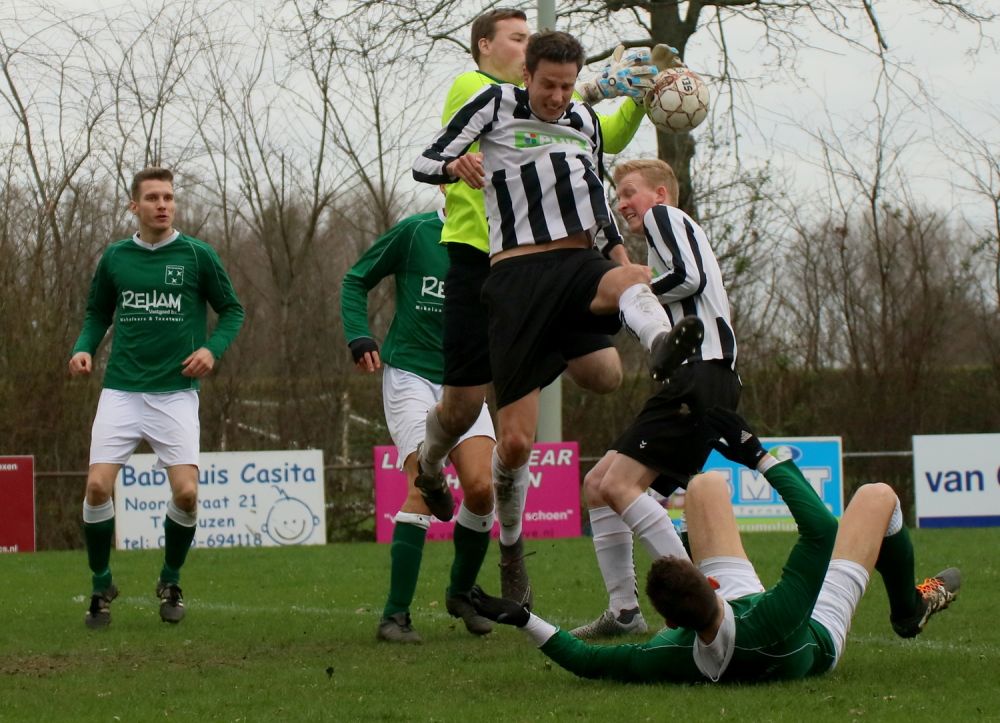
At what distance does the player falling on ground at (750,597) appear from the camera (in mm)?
4590

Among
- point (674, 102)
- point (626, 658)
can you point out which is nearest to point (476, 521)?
point (626, 658)

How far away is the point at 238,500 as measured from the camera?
605 inches

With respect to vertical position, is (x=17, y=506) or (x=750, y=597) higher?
(x=750, y=597)

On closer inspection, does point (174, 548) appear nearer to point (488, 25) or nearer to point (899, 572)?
point (488, 25)

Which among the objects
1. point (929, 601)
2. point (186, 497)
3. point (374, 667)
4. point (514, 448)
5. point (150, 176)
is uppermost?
point (150, 176)

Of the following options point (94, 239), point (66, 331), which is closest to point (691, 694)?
point (66, 331)

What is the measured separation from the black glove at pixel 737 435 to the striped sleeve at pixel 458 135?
171 cm

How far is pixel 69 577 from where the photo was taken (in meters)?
11.3

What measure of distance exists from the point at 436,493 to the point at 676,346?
2.17 m

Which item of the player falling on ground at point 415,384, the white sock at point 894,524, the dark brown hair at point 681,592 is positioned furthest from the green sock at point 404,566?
the dark brown hair at point 681,592

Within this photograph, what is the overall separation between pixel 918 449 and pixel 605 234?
38.1ft

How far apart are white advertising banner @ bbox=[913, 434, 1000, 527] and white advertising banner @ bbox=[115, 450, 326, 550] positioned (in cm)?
693

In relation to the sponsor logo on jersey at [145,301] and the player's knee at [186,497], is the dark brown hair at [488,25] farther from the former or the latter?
the player's knee at [186,497]

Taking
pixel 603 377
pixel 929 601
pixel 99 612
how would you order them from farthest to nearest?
pixel 99 612 → pixel 603 377 → pixel 929 601
